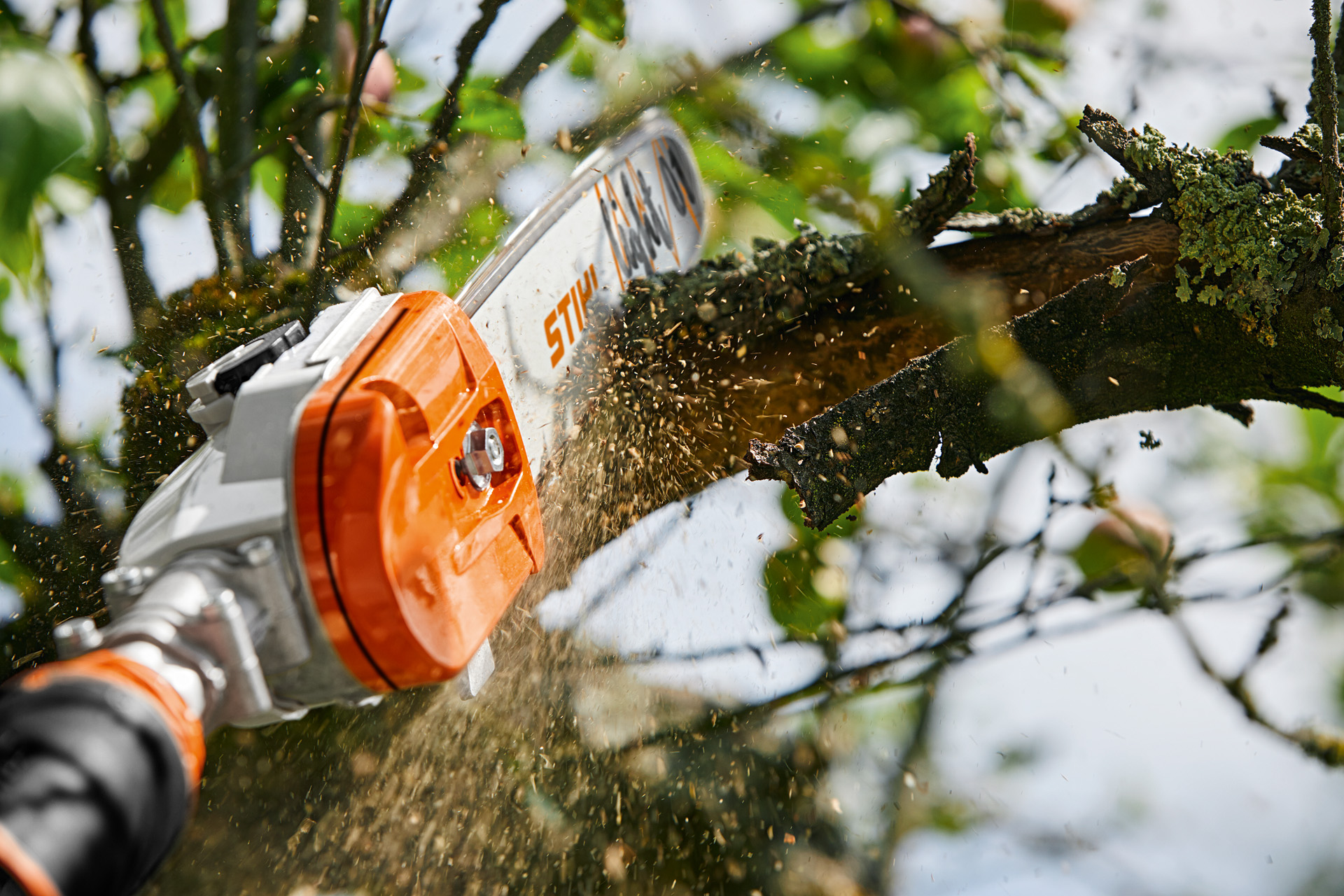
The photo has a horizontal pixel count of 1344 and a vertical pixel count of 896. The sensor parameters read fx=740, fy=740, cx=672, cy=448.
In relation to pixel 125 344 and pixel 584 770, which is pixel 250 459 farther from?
pixel 584 770

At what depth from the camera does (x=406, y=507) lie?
951 millimetres

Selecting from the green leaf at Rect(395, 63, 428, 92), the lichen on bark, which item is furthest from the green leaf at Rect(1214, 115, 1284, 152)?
the green leaf at Rect(395, 63, 428, 92)

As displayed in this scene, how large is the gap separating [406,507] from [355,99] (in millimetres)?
1555

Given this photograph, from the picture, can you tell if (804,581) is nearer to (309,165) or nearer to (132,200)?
(309,165)

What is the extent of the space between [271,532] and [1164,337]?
160 centimetres

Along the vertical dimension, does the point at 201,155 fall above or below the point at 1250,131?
above

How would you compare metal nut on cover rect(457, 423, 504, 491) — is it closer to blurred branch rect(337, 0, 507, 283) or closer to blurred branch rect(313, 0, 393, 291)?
blurred branch rect(313, 0, 393, 291)

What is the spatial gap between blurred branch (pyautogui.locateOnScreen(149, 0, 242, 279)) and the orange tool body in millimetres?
1211

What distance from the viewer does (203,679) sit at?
0.81 metres

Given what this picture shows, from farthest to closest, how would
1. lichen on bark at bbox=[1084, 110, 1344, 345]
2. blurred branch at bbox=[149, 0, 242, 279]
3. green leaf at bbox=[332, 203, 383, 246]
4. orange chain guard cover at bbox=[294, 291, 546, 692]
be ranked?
1. green leaf at bbox=[332, 203, 383, 246]
2. blurred branch at bbox=[149, 0, 242, 279]
3. lichen on bark at bbox=[1084, 110, 1344, 345]
4. orange chain guard cover at bbox=[294, 291, 546, 692]

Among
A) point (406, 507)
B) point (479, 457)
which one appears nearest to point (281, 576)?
point (406, 507)

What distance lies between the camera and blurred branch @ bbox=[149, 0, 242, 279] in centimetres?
186

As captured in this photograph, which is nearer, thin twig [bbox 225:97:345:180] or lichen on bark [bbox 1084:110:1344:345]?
lichen on bark [bbox 1084:110:1344:345]

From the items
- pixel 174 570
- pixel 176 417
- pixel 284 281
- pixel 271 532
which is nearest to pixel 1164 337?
pixel 271 532
